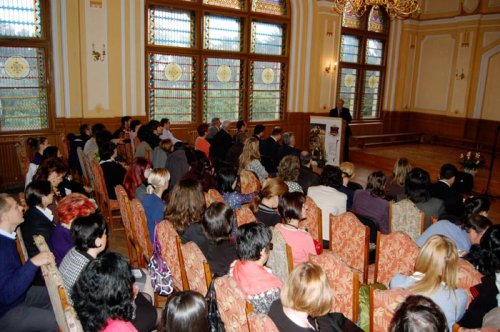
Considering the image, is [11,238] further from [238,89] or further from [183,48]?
[238,89]

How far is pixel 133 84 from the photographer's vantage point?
8.31 m

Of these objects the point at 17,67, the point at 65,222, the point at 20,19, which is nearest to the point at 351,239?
the point at 65,222

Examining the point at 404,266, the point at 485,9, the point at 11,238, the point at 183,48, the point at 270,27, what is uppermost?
the point at 485,9

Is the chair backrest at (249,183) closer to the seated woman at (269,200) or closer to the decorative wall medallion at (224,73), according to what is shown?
the seated woman at (269,200)

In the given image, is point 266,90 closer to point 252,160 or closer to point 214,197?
point 252,160

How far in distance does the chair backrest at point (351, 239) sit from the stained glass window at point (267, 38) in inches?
291

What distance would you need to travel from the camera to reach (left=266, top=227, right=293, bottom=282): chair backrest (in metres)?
2.82

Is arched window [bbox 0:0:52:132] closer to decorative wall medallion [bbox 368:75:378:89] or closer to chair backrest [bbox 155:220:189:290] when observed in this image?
chair backrest [bbox 155:220:189:290]

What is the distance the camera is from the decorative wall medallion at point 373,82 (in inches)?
507

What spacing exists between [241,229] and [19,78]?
21.8 feet

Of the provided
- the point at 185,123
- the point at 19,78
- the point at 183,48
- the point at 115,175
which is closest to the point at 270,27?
the point at 183,48

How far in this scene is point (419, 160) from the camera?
1016cm

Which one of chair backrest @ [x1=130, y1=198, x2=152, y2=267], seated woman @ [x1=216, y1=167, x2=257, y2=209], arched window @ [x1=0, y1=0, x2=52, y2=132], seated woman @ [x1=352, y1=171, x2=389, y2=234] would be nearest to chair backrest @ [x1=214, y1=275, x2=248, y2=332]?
chair backrest @ [x1=130, y1=198, x2=152, y2=267]

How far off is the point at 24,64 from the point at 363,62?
358 inches
